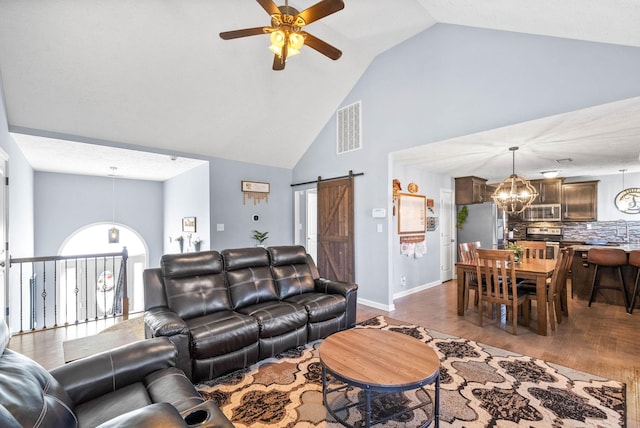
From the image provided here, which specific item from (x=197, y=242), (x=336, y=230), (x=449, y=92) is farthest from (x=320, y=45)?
(x=197, y=242)

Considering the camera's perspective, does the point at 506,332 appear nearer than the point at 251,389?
No

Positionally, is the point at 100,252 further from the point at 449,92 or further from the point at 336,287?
the point at 449,92

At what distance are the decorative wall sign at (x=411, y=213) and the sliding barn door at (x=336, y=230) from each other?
899 millimetres

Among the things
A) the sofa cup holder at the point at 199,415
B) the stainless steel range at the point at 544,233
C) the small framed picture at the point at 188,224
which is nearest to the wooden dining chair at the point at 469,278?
the sofa cup holder at the point at 199,415

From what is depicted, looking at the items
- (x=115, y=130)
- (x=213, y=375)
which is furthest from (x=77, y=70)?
(x=213, y=375)

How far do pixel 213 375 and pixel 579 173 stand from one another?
8.24 metres

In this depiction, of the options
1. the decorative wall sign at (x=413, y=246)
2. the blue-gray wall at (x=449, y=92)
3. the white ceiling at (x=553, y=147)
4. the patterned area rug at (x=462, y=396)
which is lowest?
the patterned area rug at (x=462, y=396)

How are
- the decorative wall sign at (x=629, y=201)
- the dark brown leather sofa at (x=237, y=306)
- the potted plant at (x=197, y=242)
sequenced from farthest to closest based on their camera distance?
1. the decorative wall sign at (x=629, y=201)
2. the potted plant at (x=197, y=242)
3. the dark brown leather sofa at (x=237, y=306)

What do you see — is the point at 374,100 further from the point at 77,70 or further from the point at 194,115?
the point at 77,70

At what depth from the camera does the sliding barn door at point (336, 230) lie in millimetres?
5273

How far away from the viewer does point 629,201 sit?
6516 millimetres

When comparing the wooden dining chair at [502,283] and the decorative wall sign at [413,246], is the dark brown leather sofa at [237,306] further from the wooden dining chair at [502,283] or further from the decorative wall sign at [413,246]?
the decorative wall sign at [413,246]

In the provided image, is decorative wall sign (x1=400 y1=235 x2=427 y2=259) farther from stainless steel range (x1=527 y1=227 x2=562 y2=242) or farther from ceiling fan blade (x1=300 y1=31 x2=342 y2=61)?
stainless steel range (x1=527 y1=227 x2=562 y2=242)

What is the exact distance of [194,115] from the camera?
14.9ft
